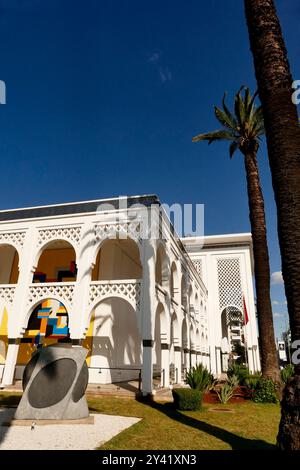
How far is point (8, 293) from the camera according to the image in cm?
1357

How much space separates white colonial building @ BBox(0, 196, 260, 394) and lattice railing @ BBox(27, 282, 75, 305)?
4 cm

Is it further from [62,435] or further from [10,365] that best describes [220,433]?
[10,365]

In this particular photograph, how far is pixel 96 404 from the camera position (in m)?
9.51

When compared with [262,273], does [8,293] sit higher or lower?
lower

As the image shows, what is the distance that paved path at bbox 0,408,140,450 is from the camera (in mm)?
5121

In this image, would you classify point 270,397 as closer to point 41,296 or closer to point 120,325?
point 120,325

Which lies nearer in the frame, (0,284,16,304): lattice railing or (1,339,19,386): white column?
(1,339,19,386): white column

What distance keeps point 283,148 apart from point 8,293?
40.2 feet

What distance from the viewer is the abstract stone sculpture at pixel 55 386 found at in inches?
271

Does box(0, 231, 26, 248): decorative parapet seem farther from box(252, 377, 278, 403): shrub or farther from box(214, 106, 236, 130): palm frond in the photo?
box(252, 377, 278, 403): shrub

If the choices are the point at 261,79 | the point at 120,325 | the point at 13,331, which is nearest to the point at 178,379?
the point at 120,325

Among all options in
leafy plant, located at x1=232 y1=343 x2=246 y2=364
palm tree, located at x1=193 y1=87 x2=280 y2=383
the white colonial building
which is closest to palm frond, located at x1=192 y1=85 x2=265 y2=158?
palm tree, located at x1=193 y1=87 x2=280 y2=383

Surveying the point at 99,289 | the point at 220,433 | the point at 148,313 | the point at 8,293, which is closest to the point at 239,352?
the point at 99,289

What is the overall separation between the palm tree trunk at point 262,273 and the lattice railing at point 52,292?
703cm
